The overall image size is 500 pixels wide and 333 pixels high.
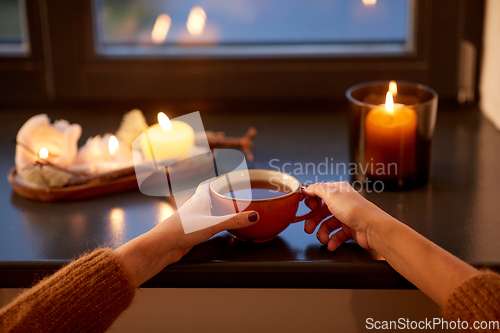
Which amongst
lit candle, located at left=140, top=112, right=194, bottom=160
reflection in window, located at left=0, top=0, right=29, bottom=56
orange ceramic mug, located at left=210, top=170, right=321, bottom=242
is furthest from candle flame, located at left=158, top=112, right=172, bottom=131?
reflection in window, located at left=0, top=0, right=29, bottom=56

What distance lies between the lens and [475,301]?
54 cm

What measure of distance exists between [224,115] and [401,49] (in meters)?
0.47

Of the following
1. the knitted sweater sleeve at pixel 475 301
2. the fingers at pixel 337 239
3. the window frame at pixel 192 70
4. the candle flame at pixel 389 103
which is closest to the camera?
the knitted sweater sleeve at pixel 475 301

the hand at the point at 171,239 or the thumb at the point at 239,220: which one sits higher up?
the thumb at the point at 239,220

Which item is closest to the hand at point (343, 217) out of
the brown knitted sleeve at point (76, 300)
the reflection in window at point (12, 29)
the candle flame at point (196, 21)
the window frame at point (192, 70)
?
the brown knitted sleeve at point (76, 300)

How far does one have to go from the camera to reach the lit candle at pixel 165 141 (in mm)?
858

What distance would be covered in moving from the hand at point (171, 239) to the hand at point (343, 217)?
11 cm

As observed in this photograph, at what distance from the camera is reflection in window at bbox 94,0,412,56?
3.96 feet

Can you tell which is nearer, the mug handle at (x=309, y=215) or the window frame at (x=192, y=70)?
the mug handle at (x=309, y=215)

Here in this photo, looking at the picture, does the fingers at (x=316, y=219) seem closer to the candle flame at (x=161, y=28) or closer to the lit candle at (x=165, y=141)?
the lit candle at (x=165, y=141)

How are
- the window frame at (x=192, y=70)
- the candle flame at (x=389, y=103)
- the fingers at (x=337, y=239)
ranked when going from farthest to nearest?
the window frame at (x=192, y=70) < the candle flame at (x=389, y=103) < the fingers at (x=337, y=239)

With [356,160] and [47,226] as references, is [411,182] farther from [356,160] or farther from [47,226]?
[47,226]

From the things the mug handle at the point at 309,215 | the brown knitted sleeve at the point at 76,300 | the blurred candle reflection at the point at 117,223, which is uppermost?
the mug handle at the point at 309,215

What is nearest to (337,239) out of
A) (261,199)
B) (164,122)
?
(261,199)
